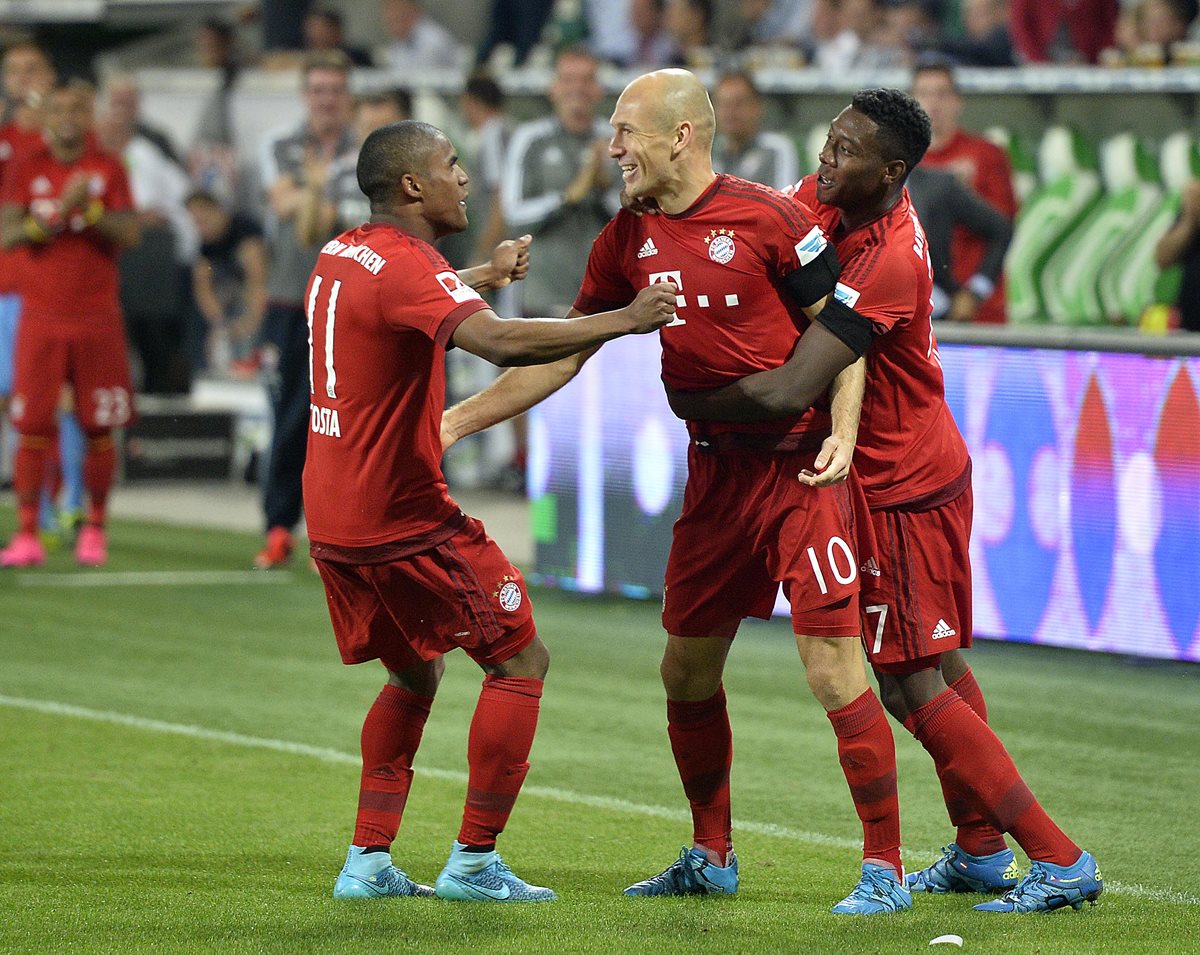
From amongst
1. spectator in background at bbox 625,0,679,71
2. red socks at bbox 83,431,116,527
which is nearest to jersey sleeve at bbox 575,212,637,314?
red socks at bbox 83,431,116,527

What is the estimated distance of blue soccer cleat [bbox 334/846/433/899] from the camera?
5211 millimetres

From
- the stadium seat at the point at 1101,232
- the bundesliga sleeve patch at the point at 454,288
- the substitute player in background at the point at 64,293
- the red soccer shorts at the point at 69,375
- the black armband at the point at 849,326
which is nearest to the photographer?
the bundesliga sleeve patch at the point at 454,288

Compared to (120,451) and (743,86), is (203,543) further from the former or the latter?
(743,86)

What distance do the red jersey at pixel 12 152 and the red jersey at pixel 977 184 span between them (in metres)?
4.87

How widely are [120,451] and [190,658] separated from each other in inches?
260

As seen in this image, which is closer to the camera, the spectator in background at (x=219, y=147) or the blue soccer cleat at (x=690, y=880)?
the blue soccer cleat at (x=690, y=880)

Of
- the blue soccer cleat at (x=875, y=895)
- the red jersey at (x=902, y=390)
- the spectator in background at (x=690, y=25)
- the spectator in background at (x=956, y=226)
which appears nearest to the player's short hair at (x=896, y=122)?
the red jersey at (x=902, y=390)

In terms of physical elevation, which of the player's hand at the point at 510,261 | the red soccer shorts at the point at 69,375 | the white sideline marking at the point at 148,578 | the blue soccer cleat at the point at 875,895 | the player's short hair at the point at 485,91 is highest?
the player's short hair at the point at 485,91

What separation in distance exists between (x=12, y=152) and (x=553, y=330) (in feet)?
26.5

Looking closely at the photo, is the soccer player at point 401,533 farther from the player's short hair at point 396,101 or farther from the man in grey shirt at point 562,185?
the man in grey shirt at point 562,185

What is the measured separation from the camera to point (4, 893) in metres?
5.31

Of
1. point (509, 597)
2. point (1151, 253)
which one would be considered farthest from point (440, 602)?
point (1151, 253)

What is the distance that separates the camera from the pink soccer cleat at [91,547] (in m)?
11.4

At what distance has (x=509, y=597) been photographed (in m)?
5.14
